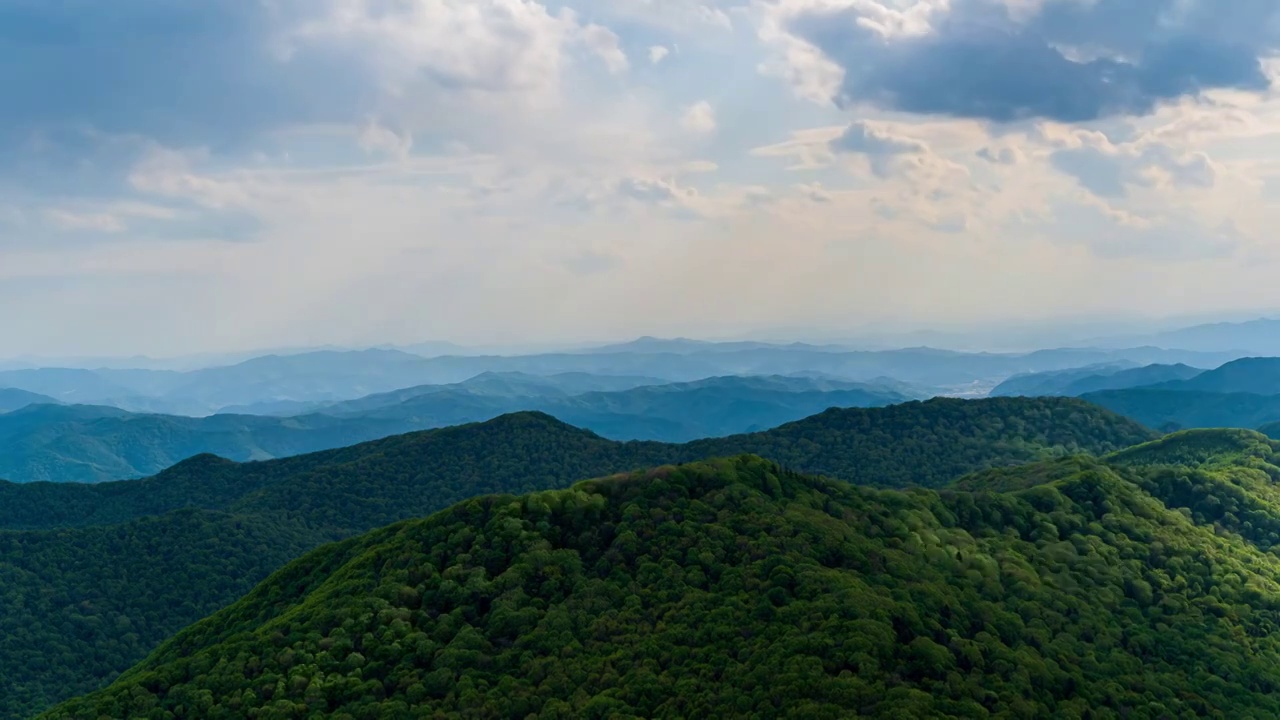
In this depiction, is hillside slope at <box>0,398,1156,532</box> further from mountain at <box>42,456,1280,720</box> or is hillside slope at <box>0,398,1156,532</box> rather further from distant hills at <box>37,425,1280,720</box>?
mountain at <box>42,456,1280,720</box>

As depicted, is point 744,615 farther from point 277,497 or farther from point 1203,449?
point 277,497

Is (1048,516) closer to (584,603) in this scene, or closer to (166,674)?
(584,603)

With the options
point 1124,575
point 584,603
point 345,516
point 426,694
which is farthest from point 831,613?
point 345,516

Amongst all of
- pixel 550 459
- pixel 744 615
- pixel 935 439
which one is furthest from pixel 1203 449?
pixel 550 459

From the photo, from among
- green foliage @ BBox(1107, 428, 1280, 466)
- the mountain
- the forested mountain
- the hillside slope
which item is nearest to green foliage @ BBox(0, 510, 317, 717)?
the forested mountain

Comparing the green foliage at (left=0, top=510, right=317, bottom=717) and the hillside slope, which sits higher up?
the hillside slope

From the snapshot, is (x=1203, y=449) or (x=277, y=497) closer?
(x=1203, y=449)
